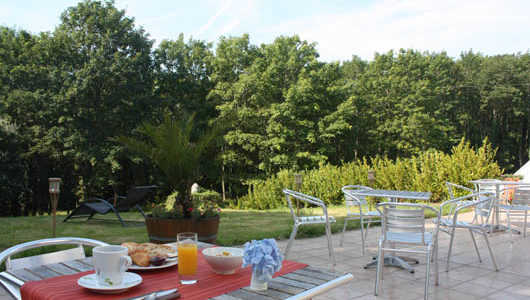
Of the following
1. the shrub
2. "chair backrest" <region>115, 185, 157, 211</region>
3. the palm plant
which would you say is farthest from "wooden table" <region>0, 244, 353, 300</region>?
the shrub

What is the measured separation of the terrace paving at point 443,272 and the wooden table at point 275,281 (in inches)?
64.6

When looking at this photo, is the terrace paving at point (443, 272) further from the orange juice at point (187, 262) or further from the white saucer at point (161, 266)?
the orange juice at point (187, 262)

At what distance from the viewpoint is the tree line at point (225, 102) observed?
13.8 m

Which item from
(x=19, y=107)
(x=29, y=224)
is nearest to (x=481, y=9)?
(x=29, y=224)

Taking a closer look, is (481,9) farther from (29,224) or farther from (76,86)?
(76,86)

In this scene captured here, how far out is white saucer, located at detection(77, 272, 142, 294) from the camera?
3.92ft

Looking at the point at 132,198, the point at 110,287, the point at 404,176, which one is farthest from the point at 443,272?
the point at 404,176

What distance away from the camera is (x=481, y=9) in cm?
1008

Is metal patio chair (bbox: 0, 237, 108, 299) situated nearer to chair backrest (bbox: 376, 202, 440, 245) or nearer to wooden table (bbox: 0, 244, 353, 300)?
wooden table (bbox: 0, 244, 353, 300)

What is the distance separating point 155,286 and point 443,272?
321cm

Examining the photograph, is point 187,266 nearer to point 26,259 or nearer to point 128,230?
point 26,259

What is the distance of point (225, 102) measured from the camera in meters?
17.5

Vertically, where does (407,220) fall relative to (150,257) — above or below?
below

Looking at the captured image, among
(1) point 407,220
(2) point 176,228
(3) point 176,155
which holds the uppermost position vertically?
(3) point 176,155
